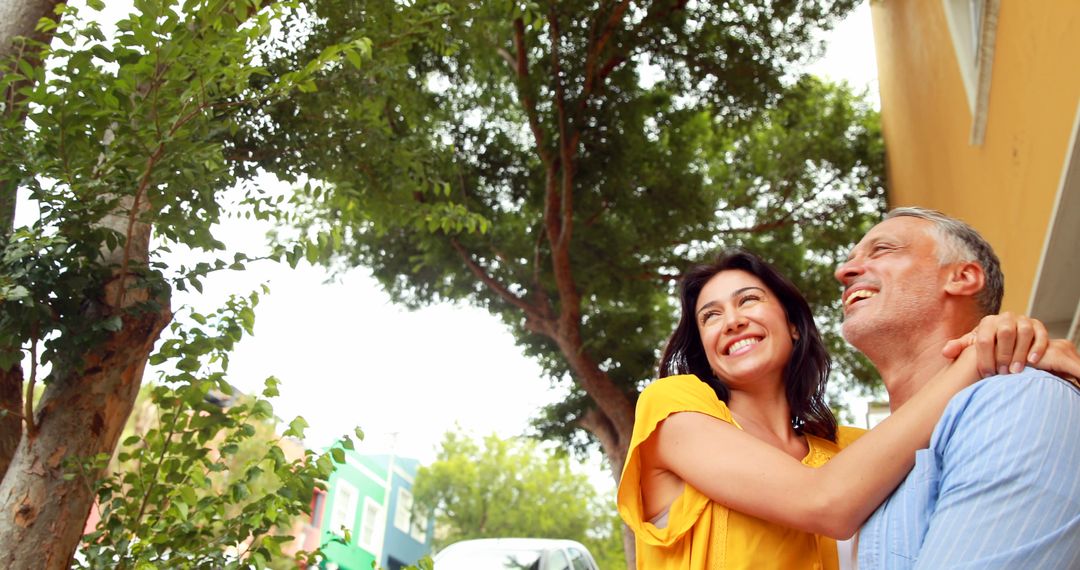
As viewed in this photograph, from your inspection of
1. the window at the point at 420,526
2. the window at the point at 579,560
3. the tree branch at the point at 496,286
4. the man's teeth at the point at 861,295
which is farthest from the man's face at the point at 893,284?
the window at the point at 420,526

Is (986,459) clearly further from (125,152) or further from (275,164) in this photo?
(275,164)

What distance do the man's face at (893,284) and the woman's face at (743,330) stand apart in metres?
0.29

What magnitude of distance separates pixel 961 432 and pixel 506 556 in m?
9.88

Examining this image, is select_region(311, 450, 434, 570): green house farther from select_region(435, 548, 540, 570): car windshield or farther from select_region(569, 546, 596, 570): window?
select_region(435, 548, 540, 570): car windshield

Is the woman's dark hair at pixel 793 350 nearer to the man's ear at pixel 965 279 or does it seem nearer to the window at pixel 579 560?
the man's ear at pixel 965 279

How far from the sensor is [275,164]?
17.8ft

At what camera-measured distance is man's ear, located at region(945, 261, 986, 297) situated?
222 cm

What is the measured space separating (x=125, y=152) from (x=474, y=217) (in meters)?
2.66

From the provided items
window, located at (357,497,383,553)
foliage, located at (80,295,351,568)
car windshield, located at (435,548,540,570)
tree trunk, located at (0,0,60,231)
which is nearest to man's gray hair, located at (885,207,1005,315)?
foliage, located at (80,295,351,568)

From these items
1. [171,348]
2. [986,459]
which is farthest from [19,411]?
[986,459]

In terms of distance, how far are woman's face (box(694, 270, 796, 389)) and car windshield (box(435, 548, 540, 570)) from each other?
865 centimetres

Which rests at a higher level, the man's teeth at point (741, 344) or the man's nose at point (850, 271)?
the man's nose at point (850, 271)

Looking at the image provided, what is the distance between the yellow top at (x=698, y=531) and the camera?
81.6 inches

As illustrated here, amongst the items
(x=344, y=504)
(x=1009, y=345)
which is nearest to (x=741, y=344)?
(x=1009, y=345)
